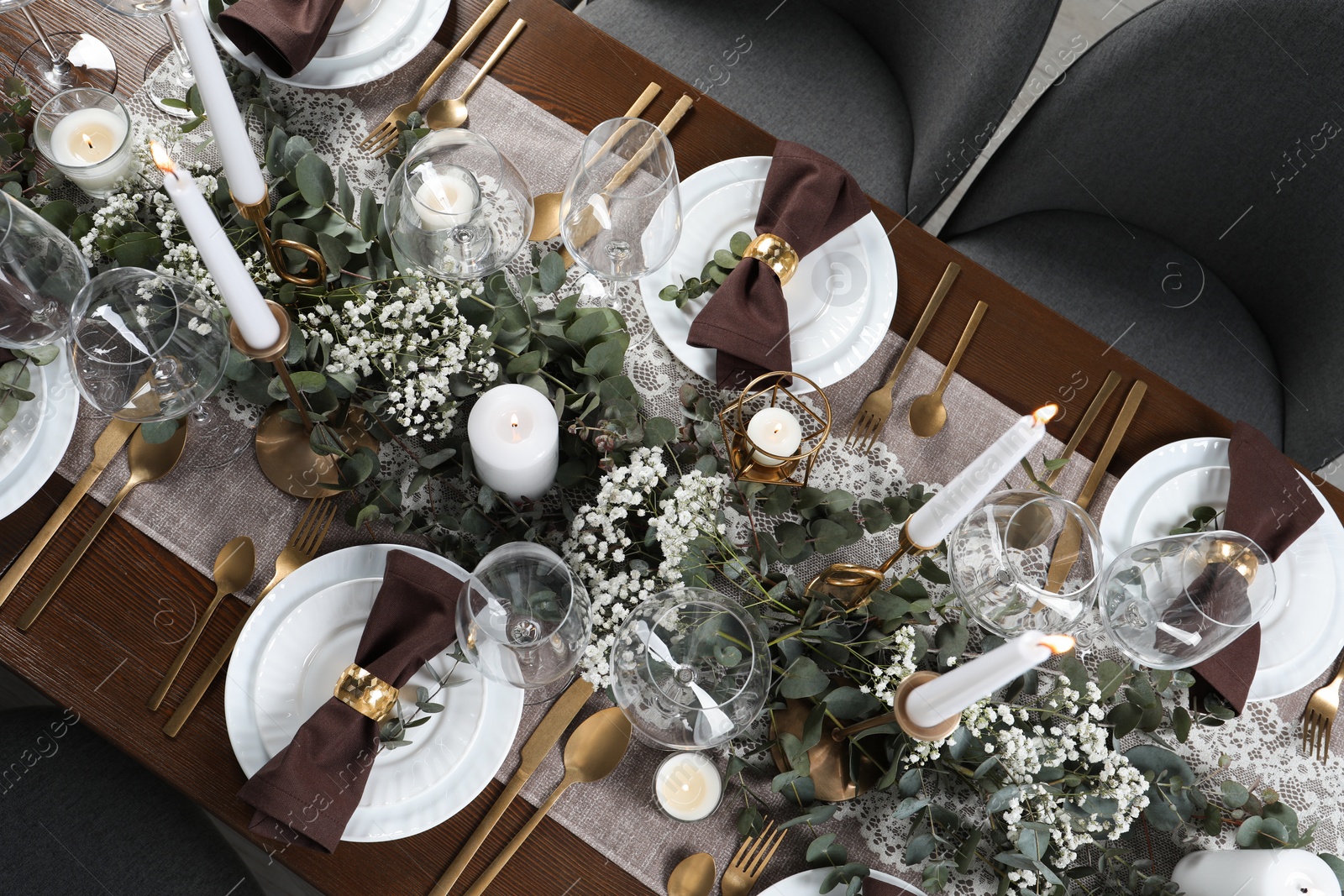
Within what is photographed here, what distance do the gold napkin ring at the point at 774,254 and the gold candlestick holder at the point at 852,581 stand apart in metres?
0.37

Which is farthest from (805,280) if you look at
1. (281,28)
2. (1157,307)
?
(1157,307)

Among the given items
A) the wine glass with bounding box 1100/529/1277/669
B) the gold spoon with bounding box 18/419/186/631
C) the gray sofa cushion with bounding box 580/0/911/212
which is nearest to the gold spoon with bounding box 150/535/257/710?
the gold spoon with bounding box 18/419/186/631

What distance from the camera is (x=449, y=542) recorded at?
1.11 metres

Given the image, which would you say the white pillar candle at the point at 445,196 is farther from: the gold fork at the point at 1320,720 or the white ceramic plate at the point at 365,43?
the gold fork at the point at 1320,720

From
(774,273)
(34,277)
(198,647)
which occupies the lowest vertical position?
(198,647)

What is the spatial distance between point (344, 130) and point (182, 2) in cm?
52

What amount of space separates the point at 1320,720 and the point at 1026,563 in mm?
566

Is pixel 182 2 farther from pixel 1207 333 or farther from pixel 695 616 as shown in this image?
pixel 1207 333

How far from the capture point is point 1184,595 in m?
1.01

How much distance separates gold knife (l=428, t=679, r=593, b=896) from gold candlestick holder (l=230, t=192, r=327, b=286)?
59 centimetres

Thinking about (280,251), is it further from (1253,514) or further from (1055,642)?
(1253,514)

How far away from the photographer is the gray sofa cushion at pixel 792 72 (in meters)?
1.85

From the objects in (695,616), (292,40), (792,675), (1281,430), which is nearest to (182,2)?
(292,40)

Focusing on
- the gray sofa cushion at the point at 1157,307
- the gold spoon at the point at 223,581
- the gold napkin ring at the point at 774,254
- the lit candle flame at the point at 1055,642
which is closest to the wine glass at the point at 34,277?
the gold spoon at the point at 223,581
